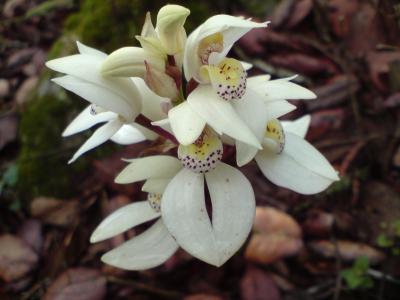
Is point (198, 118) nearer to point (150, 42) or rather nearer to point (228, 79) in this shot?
point (228, 79)

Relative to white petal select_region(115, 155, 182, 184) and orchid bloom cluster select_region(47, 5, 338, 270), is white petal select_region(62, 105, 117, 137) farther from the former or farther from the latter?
white petal select_region(115, 155, 182, 184)

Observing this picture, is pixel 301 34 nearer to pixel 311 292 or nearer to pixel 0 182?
pixel 311 292

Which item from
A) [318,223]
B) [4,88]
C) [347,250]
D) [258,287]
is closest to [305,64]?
[318,223]

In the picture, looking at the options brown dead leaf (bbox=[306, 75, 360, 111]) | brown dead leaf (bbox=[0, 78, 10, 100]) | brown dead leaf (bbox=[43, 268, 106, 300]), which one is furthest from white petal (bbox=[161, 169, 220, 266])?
brown dead leaf (bbox=[0, 78, 10, 100])

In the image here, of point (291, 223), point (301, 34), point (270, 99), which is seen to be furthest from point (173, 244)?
point (301, 34)

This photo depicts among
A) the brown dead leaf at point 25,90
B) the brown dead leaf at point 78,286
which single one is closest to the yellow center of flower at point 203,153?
the brown dead leaf at point 78,286
